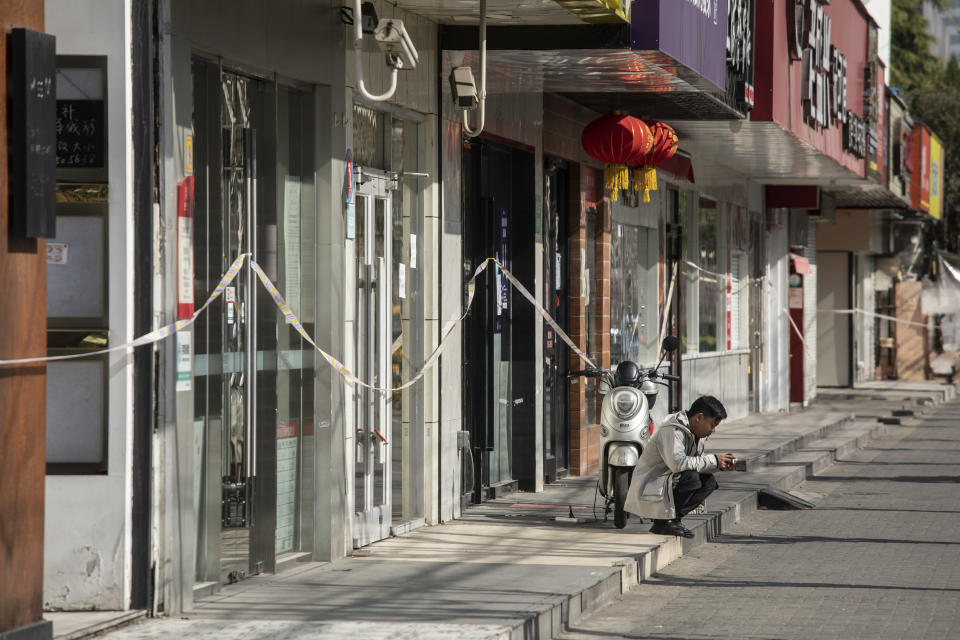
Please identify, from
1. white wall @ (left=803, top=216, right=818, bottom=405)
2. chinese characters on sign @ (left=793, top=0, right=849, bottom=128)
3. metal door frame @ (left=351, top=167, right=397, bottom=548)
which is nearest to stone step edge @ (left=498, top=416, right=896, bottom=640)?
metal door frame @ (left=351, top=167, right=397, bottom=548)

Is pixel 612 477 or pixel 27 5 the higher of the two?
pixel 27 5

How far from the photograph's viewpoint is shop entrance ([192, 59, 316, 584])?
7.78 m

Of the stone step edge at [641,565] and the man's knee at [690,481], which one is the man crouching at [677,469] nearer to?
the man's knee at [690,481]

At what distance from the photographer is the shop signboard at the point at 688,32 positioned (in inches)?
393

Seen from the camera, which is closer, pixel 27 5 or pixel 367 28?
pixel 27 5

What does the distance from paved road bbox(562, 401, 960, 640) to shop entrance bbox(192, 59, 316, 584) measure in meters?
1.96

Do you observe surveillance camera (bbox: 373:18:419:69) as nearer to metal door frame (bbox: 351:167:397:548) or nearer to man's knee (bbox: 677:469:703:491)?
metal door frame (bbox: 351:167:397:548)

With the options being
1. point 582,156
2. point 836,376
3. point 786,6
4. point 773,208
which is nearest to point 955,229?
point 836,376

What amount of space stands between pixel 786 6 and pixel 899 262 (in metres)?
21.0

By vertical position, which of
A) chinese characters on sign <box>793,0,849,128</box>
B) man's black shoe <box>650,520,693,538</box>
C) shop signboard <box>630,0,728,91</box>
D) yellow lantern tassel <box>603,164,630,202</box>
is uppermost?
chinese characters on sign <box>793,0,849,128</box>

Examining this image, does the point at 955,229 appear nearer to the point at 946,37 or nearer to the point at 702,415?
the point at 702,415

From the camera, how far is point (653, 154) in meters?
13.7

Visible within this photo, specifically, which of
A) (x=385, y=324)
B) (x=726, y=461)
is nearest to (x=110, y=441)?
(x=385, y=324)

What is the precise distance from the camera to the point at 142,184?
692cm
